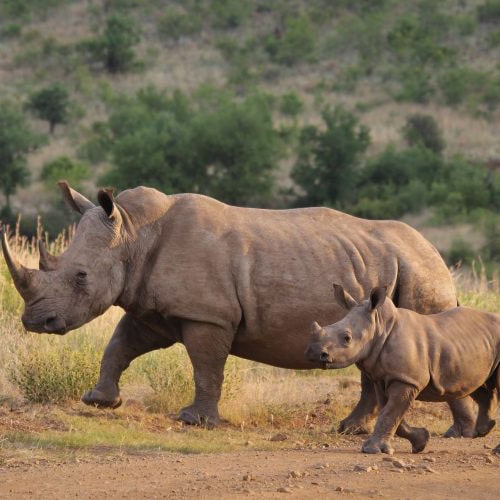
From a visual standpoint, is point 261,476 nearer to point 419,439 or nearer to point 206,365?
point 419,439

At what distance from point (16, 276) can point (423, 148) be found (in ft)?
116

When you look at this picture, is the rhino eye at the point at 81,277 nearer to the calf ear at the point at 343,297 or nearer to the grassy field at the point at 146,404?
the grassy field at the point at 146,404

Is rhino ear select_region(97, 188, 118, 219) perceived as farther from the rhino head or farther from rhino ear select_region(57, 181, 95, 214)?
rhino ear select_region(57, 181, 95, 214)

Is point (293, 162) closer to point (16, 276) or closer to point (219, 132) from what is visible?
point (219, 132)

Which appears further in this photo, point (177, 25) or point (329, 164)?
point (177, 25)

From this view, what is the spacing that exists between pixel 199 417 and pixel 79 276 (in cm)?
133

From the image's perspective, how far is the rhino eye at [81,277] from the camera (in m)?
9.10

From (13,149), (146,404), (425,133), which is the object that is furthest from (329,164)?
(146,404)

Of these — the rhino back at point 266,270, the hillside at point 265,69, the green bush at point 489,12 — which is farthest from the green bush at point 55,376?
the green bush at point 489,12

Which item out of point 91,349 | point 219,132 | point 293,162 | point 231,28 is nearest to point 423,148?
point 293,162

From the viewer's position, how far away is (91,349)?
1128cm

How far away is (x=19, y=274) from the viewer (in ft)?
29.0

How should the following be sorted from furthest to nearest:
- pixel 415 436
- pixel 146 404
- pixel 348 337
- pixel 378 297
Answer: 1. pixel 146 404
2. pixel 415 436
3. pixel 378 297
4. pixel 348 337

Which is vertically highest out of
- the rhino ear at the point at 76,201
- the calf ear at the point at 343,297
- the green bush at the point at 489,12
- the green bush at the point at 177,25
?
the green bush at the point at 489,12
